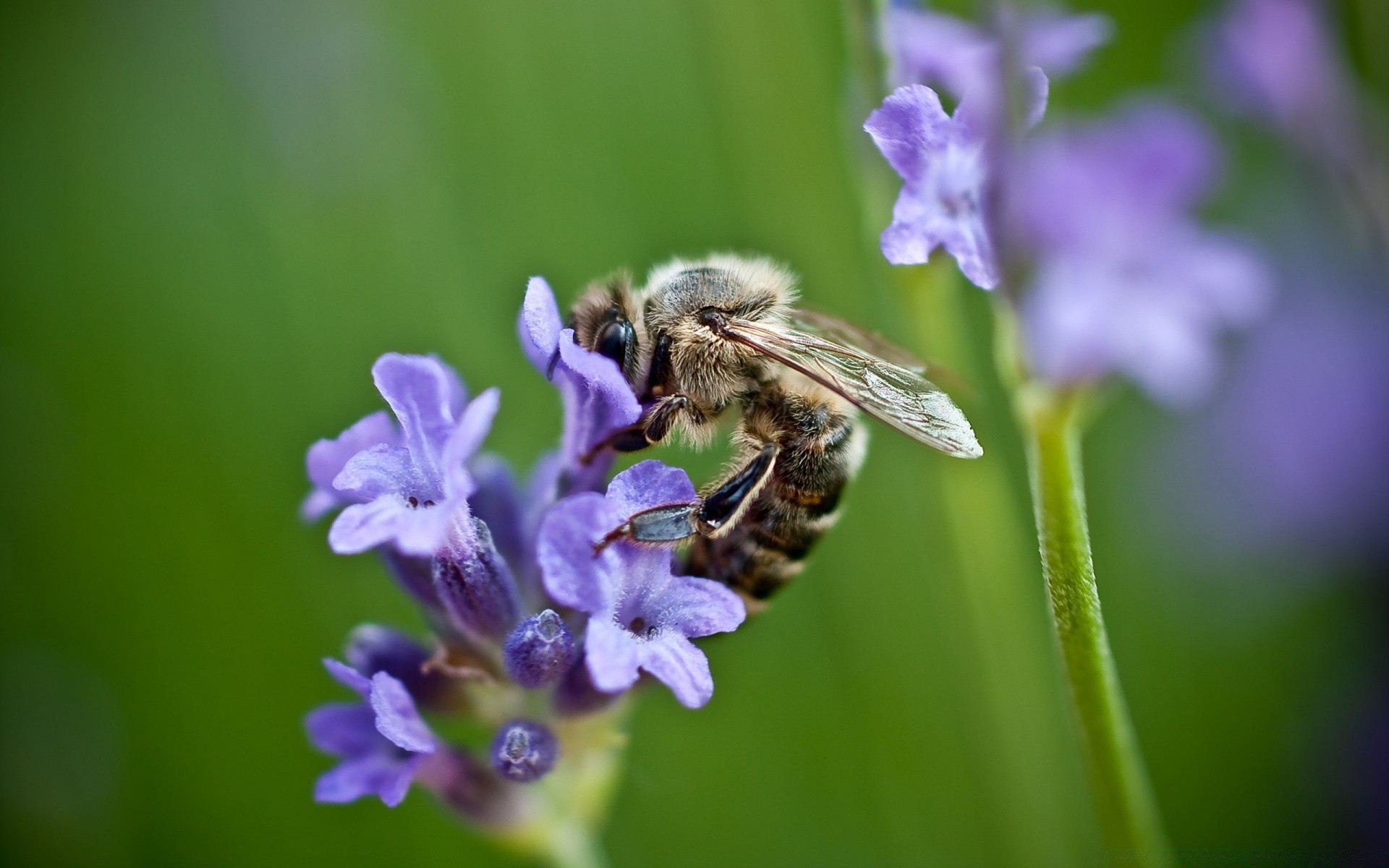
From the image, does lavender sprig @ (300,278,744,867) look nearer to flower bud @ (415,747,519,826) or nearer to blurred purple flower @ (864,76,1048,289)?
flower bud @ (415,747,519,826)

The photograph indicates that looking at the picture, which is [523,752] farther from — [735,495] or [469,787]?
[735,495]

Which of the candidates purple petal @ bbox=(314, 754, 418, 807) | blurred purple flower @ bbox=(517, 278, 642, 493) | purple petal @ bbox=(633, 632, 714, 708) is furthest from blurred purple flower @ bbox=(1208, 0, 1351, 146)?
purple petal @ bbox=(314, 754, 418, 807)

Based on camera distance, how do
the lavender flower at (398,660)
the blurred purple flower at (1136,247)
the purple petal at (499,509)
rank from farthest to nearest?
1. the blurred purple flower at (1136,247)
2. the purple petal at (499,509)
3. the lavender flower at (398,660)

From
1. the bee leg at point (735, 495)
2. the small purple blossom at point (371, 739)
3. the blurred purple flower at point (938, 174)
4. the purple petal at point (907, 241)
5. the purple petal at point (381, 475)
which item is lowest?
the small purple blossom at point (371, 739)

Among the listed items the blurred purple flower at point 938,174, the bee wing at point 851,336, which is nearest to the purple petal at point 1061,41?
the blurred purple flower at point 938,174

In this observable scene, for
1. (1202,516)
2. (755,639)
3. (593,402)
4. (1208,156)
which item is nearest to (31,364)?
(755,639)

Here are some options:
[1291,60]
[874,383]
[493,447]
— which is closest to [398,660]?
[874,383]

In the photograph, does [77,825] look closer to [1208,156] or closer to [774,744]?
[774,744]

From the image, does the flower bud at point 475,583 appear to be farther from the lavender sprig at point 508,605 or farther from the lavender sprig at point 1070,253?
the lavender sprig at point 1070,253
